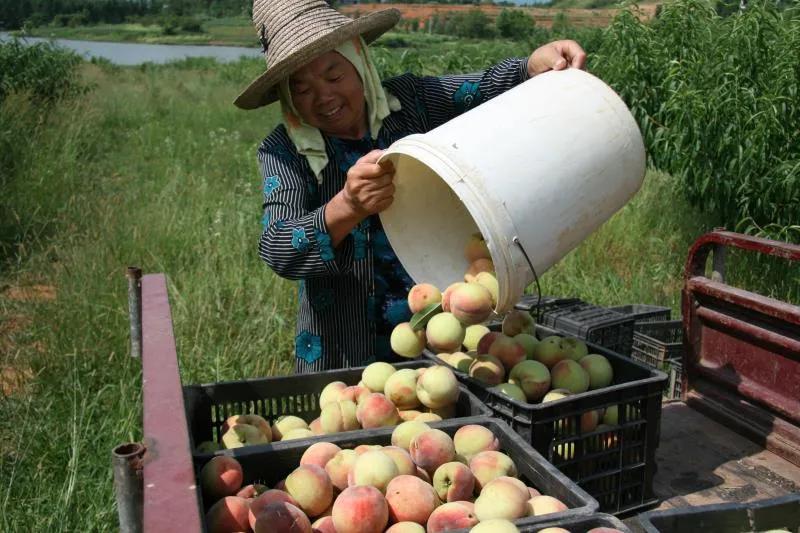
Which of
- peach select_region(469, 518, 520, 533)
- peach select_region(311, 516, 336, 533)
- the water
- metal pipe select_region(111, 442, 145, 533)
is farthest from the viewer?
the water

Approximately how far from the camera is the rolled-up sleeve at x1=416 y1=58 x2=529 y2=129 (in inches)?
102

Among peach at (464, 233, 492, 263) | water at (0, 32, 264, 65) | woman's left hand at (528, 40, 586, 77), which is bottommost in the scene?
peach at (464, 233, 492, 263)

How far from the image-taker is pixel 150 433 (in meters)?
0.98

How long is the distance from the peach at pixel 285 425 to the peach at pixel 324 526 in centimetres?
44

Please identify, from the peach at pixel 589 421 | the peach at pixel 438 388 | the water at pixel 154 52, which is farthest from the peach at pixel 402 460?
the water at pixel 154 52

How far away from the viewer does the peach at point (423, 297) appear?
199cm

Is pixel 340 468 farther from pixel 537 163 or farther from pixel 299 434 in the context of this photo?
pixel 537 163

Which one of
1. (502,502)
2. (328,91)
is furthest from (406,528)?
(328,91)

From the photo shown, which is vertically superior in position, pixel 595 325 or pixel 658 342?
pixel 595 325

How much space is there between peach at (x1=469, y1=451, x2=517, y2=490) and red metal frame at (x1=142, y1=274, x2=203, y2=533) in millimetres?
637

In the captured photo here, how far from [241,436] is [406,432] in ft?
1.26

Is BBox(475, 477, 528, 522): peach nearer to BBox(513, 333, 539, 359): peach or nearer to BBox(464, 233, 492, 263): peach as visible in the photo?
BBox(513, 333, 539, 359): peach

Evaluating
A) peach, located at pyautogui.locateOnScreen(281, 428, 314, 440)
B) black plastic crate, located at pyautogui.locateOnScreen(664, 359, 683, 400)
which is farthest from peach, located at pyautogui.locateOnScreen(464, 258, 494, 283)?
black plastic crate, located at pyautogui.locateOnScreen(664, 359, 683, 400)

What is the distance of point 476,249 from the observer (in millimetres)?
2059
